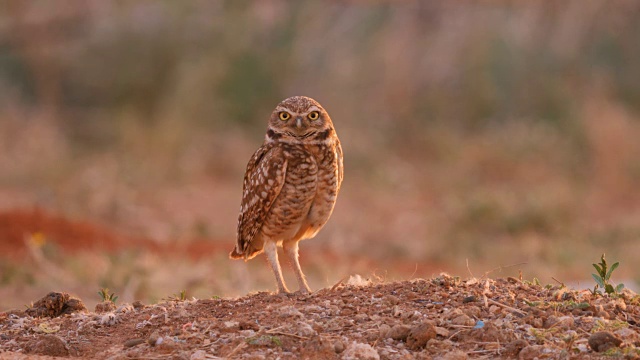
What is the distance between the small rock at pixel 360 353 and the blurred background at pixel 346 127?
20.1 feet

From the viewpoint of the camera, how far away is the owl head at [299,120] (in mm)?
6430

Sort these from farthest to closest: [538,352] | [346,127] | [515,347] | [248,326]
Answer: [346,127] → [248,326] → [515,347] → [538,352]

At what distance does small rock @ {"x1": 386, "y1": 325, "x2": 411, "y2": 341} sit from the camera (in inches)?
187

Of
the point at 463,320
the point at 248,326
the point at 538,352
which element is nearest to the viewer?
the point at 538,352

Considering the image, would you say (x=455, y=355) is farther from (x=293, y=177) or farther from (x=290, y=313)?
(x=293, y=177)

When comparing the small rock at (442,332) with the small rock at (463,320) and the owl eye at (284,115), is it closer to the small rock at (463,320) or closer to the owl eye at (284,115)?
the small rock at (463,320)

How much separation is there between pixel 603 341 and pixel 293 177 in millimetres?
2444

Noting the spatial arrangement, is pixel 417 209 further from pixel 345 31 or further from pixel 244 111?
pixel 345 31

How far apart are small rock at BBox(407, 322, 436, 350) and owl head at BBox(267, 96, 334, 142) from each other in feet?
6.77

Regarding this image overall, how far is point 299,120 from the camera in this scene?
252 inches

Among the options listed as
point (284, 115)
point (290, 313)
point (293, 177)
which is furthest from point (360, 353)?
point (284, 115)

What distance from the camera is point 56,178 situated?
17.3 meters

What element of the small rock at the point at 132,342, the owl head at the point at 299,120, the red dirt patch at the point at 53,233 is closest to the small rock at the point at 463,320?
the small rock at the point at 132,342

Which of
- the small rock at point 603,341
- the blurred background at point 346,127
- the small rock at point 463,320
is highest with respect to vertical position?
the blurred background at point 346,127
